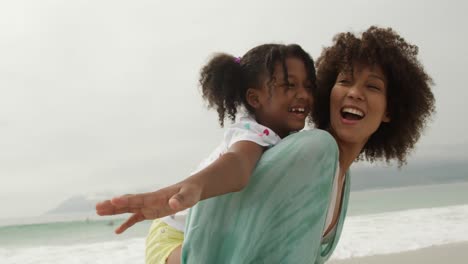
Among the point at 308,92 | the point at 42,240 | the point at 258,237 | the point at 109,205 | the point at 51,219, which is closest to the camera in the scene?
the point at 109,205

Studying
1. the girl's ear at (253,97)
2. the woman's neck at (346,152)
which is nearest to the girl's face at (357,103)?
the woman's neck at (346,152)

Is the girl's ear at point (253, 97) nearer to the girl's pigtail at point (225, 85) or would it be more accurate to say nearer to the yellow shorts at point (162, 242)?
the girl's pigtail at point (225, 85)

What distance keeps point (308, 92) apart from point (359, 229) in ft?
27.5

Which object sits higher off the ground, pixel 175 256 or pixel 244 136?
pixel 244 136

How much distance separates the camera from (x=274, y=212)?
1.83m

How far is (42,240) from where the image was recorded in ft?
46.5

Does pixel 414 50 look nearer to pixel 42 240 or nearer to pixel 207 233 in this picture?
pixel 207 233

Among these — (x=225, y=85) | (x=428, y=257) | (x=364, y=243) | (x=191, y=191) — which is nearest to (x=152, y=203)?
(x=191, y=191)

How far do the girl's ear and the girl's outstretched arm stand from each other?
1.74ft

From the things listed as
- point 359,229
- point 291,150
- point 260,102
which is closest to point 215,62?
point 260,102

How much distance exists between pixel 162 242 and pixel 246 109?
0.69 meters

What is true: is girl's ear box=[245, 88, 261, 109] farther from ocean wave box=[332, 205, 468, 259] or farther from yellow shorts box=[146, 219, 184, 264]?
ocean wave box=[332, 205, 468, 259]

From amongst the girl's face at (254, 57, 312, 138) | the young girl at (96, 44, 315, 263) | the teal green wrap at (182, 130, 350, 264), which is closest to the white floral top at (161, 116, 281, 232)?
the young girl at (96, 44, 315, 263)

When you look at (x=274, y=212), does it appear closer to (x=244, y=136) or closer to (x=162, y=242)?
(x=244, y=136)
